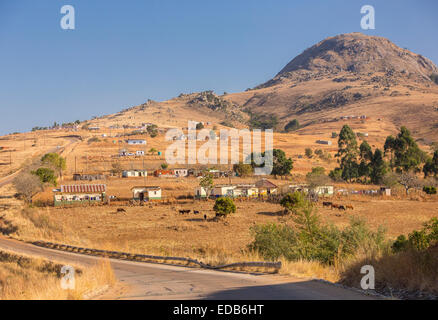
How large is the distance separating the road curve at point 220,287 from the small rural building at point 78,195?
43.0 metres

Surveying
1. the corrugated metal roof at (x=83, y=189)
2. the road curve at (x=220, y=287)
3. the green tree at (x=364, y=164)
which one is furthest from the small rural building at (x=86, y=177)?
the road curve at (x=220, y=287)

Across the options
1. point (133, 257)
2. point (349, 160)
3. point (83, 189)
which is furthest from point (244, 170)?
point (133, 257)

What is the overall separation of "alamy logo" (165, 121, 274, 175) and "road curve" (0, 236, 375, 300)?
7295 cm

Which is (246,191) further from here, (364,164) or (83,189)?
(364,164)

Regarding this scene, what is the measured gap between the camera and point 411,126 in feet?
549

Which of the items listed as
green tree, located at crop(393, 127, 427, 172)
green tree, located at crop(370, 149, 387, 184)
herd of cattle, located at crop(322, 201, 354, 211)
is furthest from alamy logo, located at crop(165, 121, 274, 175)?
herd of cattle, located at crop(322, 201, 354, 211)

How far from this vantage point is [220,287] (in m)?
11.9

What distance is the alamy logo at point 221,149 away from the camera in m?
91.1

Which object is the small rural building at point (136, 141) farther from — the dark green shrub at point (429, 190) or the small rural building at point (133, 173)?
the dark green shrub at point (429, 190)

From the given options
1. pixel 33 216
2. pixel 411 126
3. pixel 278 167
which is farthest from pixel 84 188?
pixel 411 126

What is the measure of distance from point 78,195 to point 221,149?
217ft
